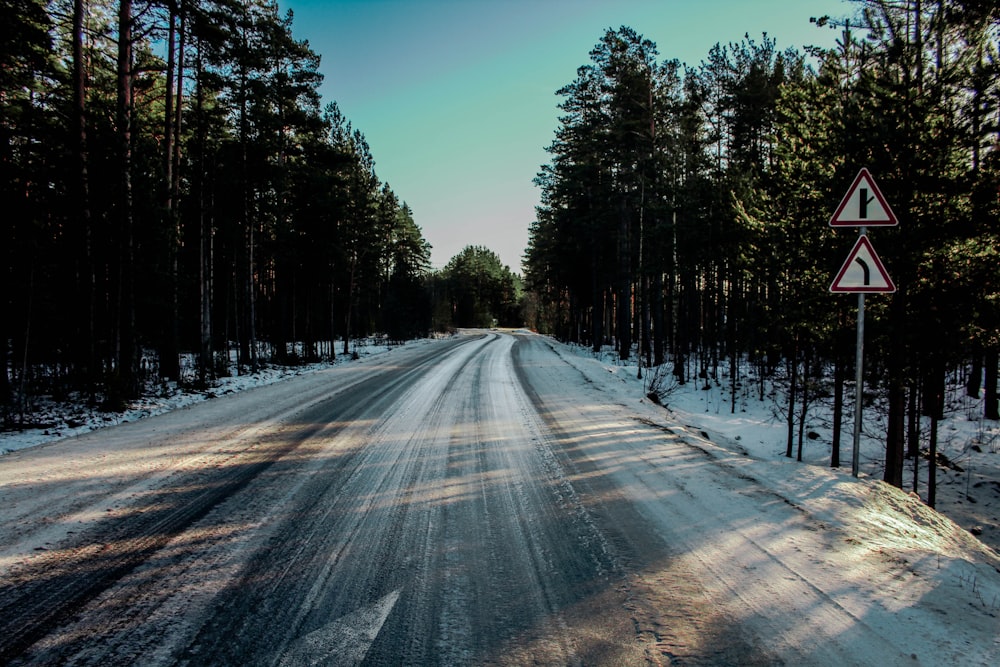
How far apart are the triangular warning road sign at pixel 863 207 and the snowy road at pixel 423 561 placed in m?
3.02

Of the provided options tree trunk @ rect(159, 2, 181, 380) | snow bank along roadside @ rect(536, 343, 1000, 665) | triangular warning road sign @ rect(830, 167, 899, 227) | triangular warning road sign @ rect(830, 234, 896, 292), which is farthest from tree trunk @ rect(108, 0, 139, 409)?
triangular warning road sign @ rect(830, 167, 899, 227)

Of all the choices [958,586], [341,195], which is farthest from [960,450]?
[341,195]

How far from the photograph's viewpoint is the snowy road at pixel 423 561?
2.37m

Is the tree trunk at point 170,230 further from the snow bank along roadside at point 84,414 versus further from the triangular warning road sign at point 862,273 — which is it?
the triangular warning road sign at point 862,273

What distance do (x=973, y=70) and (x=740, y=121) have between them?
48.0 ft

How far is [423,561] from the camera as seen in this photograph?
10.6 ft

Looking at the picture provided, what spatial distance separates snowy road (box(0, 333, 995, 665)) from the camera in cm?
237

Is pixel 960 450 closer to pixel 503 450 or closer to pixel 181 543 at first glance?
pixel 503 450

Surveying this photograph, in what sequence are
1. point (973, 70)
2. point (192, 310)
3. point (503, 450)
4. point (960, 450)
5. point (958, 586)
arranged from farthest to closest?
point (192, 310) < point (960, 450) < point (973, 70) < point (503, 450) < point (958, 586)

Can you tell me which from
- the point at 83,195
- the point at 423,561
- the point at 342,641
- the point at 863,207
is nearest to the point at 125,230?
the point at 83,195

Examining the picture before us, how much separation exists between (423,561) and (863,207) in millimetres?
5924

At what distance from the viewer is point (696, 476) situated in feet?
17.0

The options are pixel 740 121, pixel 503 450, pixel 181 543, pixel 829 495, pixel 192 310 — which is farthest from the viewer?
pixel 192 310

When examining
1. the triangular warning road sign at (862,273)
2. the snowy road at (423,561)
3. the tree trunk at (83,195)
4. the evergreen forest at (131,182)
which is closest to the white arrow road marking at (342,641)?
the snowy road at (423,561)
